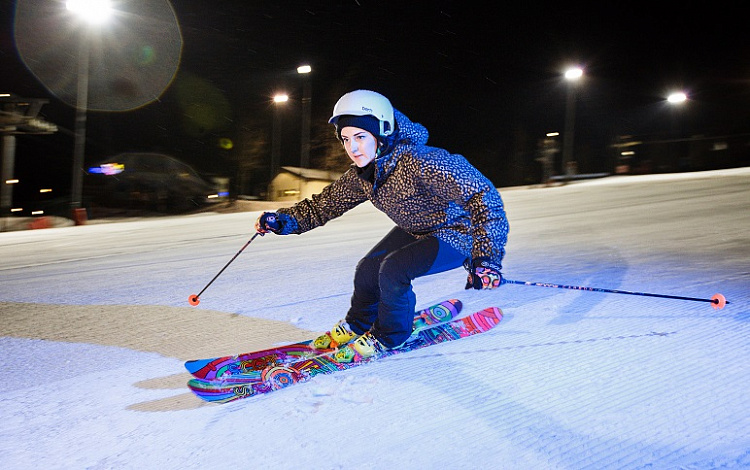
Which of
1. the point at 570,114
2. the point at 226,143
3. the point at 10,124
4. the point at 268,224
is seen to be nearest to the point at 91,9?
the point at 10,124

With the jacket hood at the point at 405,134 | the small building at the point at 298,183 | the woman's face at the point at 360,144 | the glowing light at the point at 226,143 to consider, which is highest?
the glowing light at the point at 226,143

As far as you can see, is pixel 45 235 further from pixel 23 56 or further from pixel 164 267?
pixel 23 56

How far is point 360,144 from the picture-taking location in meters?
2.78

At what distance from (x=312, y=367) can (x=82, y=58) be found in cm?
1637

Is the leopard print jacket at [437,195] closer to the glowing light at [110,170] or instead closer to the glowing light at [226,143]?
the glowing light at [110,170]

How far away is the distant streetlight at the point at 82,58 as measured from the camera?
14203mm

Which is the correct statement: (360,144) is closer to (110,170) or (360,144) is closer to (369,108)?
(369,108)

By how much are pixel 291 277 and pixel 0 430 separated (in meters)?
3.03

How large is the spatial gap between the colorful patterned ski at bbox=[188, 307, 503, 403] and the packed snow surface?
0.22 ft

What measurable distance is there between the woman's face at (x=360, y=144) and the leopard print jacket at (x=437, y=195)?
0.06 metres

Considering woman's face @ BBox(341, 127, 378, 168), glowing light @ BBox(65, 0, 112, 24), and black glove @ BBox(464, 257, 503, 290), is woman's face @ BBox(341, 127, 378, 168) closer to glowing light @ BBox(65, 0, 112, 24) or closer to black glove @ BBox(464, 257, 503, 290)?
black glove @ BBox(464, 257, 503, 290)

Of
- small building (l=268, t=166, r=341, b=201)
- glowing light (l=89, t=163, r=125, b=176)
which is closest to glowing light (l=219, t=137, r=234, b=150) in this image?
glowing light (l=89, t=163, r=125, b=176)

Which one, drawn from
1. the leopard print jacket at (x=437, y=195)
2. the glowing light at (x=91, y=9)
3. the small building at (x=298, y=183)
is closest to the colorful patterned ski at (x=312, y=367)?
the leopard print jacket at (x=437, y=195)

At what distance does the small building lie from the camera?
26.6m
